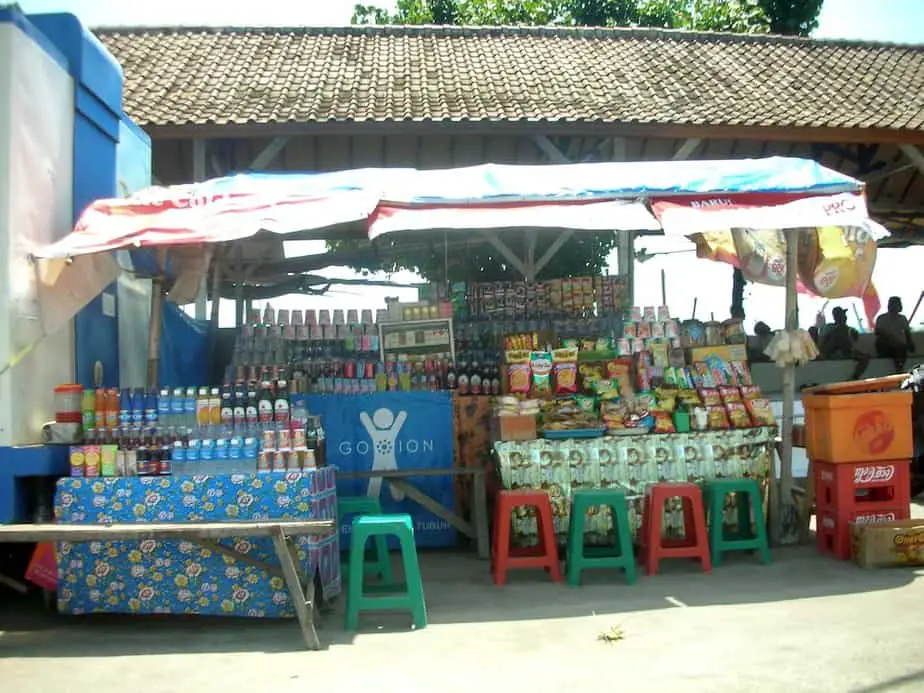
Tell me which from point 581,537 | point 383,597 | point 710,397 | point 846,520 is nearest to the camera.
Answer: point 383,597

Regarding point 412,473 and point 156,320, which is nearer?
point 156,320

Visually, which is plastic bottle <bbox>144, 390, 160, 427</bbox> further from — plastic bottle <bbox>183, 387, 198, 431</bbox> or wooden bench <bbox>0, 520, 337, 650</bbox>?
wooden bench <bbox>0, 520, 337, 650</bbox>

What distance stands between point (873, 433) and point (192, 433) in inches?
183

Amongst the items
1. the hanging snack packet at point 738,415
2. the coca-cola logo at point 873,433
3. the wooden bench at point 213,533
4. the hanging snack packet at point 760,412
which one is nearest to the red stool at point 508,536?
the wooden bench at point 213,533

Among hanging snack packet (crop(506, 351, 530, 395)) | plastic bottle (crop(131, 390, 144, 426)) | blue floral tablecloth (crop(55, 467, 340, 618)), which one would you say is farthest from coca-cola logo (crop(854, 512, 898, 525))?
plastic bottle (crop(131, 390, 144, 426))

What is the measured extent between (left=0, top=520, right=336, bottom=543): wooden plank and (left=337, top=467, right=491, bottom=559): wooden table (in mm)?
2083

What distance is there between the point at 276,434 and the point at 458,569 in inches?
78.4

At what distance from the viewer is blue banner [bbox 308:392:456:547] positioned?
7.35 meters

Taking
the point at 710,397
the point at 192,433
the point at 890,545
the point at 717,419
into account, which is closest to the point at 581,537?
the point at 717,419

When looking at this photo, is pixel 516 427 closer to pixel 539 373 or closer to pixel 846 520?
pixel 539 373

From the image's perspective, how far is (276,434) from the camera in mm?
5449

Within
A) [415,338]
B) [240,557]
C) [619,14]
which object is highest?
[619,14]

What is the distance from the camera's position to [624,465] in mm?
6918

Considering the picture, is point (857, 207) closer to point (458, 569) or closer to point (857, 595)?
point (857, 595)
